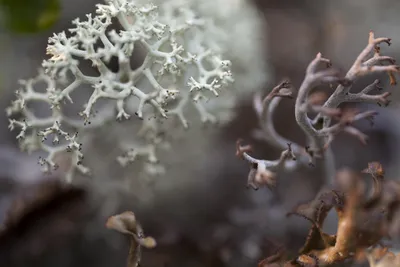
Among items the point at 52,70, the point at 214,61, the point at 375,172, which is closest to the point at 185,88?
the point at 214,61

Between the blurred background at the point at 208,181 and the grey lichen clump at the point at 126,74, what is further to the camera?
the blurred background at the point at 208,181

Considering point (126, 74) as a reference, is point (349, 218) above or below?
below

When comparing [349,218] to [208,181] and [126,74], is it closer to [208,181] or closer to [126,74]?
[126,74]

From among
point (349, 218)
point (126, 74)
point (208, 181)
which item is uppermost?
point (126, 74)

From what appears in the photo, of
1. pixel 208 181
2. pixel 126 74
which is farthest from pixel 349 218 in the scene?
pixel 208 181

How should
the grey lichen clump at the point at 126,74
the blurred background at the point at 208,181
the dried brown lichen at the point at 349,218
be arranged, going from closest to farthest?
the dried brown lichen at the point at 349,218
the grey lichen clump at the point at 126,74
the blurred background at the point at 208,181

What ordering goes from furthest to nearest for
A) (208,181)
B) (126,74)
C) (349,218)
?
(208,181) < (126,74) < (349,218)
